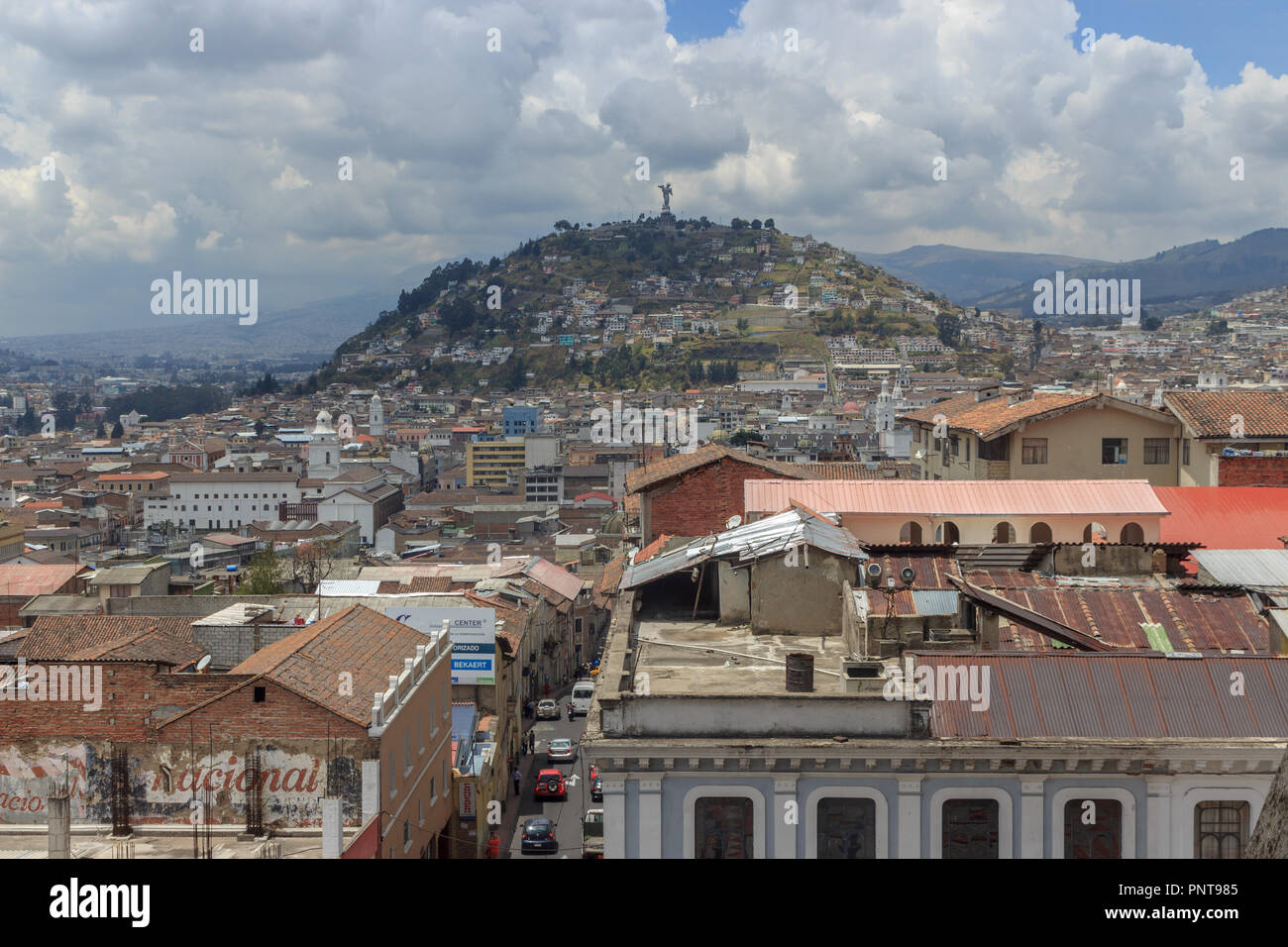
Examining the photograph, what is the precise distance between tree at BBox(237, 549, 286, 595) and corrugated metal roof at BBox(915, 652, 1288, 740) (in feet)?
82.6

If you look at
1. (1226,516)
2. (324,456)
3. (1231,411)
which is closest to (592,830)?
(1226,516)

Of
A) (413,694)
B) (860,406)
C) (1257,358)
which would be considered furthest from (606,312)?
(413,694)

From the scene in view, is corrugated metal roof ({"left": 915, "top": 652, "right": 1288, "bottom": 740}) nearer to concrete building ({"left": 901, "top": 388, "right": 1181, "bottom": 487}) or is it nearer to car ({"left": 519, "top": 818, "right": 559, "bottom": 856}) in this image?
concrete building ({"left": 901, "top": 388, "right": 1181, "bottom": 487})

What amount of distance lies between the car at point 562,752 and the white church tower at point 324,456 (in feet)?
206

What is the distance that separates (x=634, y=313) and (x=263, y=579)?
460 ft

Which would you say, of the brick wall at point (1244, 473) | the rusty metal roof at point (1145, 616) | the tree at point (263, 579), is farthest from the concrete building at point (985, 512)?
the tree at point (263, 579)

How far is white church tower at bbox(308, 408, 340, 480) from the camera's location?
89250 millimetres

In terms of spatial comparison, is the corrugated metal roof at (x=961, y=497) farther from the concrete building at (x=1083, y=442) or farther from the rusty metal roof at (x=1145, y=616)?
the concrete building at (x=1083, y=442)

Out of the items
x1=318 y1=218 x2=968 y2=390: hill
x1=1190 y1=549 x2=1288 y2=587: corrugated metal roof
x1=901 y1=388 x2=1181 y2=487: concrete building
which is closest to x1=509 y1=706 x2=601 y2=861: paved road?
x1=901 y1=388 x2=1181 y2=487: concrete building

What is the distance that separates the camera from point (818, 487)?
576 inches

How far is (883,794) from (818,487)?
684 centimetres

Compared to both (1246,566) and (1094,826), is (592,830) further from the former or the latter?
(1094,826)

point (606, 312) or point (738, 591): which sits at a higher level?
point (606, 312)

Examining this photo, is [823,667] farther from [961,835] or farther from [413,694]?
[413,694]
